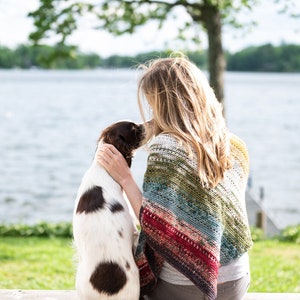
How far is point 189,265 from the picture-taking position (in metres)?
3.38

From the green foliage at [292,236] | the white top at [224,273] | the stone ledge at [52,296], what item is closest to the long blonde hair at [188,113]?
the white top at [224,273]

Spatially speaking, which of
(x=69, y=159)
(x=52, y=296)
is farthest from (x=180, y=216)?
(x=69, y=159)

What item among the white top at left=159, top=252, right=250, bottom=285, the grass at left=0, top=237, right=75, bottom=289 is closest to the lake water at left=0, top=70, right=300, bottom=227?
the white top at left=159, top=252, right=250, bottom=285

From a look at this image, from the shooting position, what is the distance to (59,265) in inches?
307

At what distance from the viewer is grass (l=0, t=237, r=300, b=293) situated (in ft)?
21.9

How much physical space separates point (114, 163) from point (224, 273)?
87 centimetres

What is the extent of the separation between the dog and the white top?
6.7 inches

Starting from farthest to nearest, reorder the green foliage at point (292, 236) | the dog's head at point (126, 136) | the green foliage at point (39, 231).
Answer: the green foliage at point (39, 231) < the green foliage at point (292, 236) < the dog's head at point (126, 136)

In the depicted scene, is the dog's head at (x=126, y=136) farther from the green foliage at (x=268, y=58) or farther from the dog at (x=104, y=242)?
the green foliage at (x=268, y=58)

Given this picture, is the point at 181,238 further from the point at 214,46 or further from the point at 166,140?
the point at 214,46

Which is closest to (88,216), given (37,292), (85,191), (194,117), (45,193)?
(85,191)

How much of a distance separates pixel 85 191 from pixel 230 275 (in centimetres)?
94

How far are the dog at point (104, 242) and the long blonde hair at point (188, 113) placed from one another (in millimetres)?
425

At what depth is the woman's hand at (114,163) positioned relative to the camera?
357 centimetres
